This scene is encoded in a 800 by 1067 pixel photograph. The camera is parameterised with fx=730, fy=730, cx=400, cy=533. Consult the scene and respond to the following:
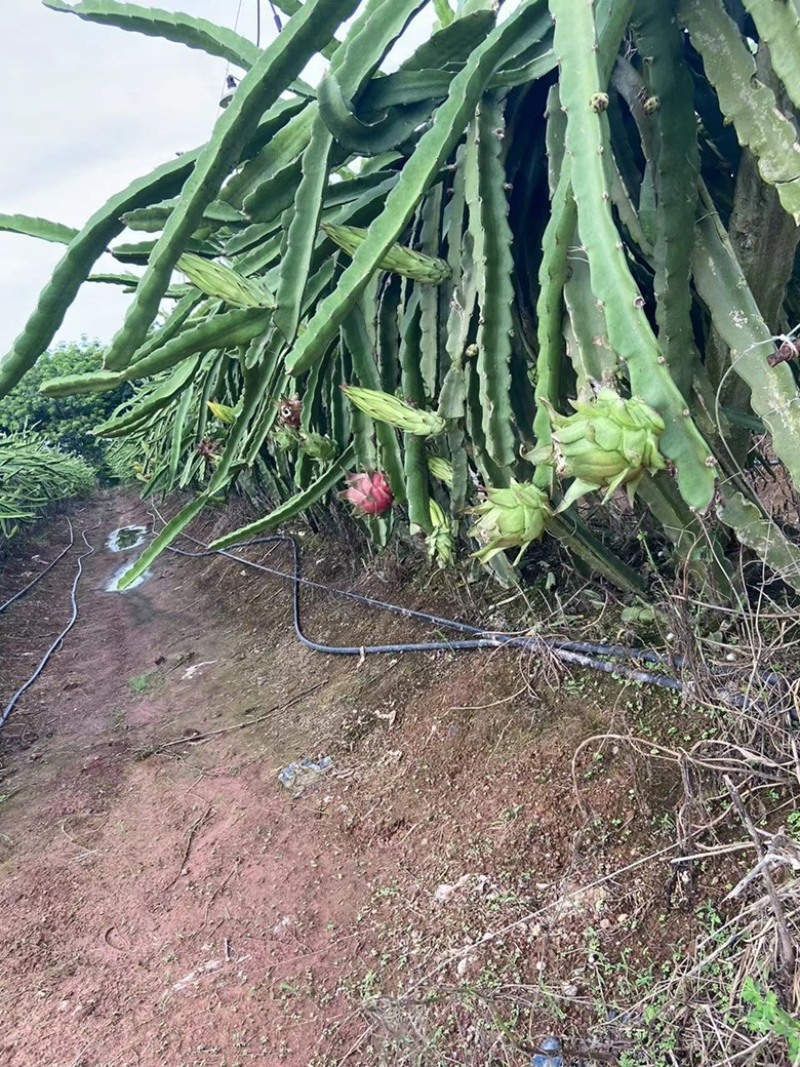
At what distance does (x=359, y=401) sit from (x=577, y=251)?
569 mm

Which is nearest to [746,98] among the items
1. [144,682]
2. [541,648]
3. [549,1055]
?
[541,648]

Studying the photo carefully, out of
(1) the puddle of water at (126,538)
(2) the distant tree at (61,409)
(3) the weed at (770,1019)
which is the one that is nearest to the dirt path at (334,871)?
(3) the weed at (770,1019)

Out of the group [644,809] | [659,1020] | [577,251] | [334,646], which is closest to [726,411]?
[577,251]

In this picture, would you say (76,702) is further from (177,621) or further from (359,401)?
(359,401)

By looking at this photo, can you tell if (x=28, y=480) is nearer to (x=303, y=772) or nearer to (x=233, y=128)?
(x=303, y=772)

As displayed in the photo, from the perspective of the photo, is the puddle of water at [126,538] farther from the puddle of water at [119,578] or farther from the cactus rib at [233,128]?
the cactus rib at [233,128]

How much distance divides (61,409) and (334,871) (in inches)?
329

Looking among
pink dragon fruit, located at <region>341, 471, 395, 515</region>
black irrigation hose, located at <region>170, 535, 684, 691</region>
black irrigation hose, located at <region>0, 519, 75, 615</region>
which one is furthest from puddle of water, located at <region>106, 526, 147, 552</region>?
pink dragon fruit, located at <region>341, 471, 395, 515</region>

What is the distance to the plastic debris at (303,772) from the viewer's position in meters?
1.78

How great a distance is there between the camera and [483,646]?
6.06ft

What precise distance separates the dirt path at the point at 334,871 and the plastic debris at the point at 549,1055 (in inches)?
1.1

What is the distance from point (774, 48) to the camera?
942 mm

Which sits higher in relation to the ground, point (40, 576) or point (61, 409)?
point (61, 409)

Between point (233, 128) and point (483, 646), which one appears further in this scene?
point (483, 646)
